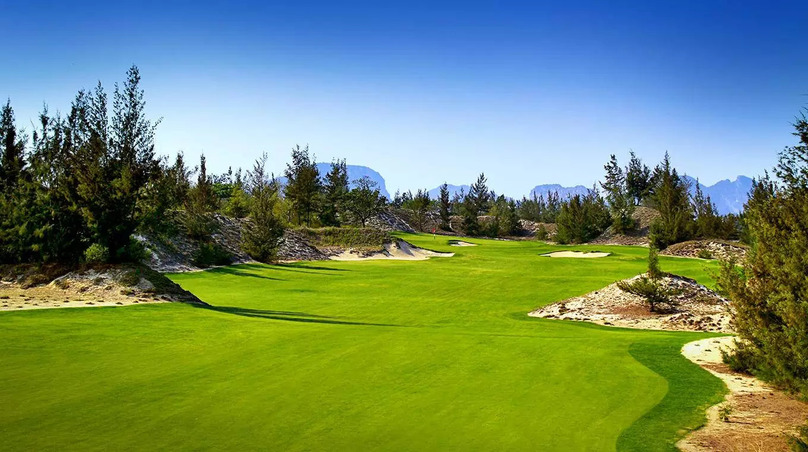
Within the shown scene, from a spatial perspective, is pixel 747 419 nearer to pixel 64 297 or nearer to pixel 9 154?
pixel 64 297

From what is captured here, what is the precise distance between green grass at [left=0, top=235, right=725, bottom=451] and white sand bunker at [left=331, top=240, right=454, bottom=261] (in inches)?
1217

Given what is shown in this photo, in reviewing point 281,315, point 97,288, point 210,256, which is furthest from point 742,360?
point 210,256

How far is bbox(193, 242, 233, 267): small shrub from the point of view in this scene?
35728 millimetres

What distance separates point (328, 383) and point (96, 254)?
1467 cm

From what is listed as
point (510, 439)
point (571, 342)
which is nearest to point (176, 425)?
point (510, 439)

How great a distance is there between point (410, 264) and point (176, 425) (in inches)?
1434

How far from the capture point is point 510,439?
22.8 ft

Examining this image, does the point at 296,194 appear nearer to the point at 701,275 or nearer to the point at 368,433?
the point at 701,275

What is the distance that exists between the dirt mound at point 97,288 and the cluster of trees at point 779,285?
16999 millimetres

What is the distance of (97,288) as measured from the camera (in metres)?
18.8

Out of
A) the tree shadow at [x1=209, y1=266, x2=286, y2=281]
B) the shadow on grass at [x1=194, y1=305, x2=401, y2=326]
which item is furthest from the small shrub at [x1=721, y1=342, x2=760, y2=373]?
the tree shadow at [x1=209, y1=266, x2=286, y2=281]

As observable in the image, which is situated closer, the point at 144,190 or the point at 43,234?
the point at 43,234

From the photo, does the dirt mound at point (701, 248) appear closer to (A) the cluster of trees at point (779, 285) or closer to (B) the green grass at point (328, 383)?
(B) the green grass at point (328, 383)

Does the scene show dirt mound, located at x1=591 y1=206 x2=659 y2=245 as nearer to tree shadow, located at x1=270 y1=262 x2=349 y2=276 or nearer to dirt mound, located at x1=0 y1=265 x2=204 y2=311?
tree shadow, located at x1=270 y1=262 x2=349 y2=276
